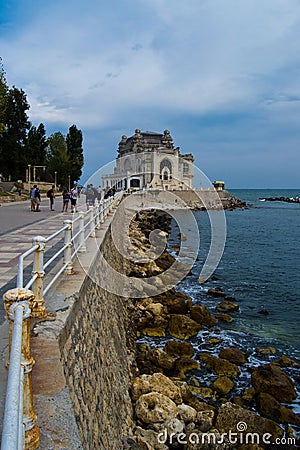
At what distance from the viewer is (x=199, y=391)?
22.6 feet

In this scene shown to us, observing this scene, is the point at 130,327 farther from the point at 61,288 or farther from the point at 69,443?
the point at 69,443

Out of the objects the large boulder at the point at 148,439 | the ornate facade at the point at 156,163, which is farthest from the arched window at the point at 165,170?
the large boulder at the point at 148,439

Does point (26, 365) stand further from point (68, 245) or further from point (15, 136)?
point (15, 136)

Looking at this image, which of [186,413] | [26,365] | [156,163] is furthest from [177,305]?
[156,163]

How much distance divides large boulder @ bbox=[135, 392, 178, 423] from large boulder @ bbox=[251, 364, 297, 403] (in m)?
2.10

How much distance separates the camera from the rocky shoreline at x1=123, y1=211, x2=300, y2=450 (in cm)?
544

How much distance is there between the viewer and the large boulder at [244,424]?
5.68 meters

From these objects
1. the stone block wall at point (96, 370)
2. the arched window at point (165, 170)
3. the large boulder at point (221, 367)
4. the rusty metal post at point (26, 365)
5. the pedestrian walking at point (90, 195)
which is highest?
the arched window at point (165, 170)

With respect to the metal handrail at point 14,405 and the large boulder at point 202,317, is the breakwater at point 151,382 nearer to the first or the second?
the large boulder at point 202,317

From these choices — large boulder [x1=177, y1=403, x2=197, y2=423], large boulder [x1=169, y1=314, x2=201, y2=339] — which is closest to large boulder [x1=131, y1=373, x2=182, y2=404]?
large boulder [x1=177, y1=403, x2=197, y2=423]

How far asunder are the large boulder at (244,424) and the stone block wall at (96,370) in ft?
4.81

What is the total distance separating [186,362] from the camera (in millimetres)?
7715

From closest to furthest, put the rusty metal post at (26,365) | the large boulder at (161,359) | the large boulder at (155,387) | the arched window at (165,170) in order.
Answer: the rusty metal post at (26,365) → the large boulder at (155,387) → the large boulder at (161,359) → the arched window at (165,170)

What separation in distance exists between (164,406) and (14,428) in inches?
191
